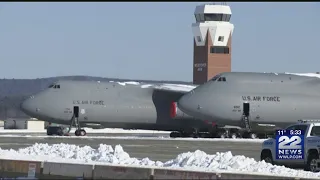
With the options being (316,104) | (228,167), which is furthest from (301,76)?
(228,167)

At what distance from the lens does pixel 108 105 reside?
236ft

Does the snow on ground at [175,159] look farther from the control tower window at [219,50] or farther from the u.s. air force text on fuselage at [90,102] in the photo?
the control tower window at [219,50]

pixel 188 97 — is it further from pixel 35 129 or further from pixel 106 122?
pixel 35 129

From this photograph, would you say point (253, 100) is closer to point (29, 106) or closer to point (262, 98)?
point (262, 98)

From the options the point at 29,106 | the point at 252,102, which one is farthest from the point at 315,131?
the point at 29,106

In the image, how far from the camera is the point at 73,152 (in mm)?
32594

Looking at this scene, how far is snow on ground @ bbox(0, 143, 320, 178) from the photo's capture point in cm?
2467

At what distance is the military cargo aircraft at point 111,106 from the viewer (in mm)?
71188

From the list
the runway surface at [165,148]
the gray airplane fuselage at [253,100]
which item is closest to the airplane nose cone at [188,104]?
the gray airplane fuselage at [253,100]

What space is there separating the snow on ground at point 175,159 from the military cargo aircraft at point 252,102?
1345 inches

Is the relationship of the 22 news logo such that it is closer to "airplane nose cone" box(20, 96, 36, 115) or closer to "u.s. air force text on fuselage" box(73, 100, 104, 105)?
"u.s. air force text on fuselage" box(73, 100, 104, 105)

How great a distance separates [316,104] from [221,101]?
8.32 metres

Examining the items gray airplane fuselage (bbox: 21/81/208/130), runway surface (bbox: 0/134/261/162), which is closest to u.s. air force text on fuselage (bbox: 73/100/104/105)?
gray airplane fuselage (bbox: 21/81/208/130)

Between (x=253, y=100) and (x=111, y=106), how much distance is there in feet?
41.2
